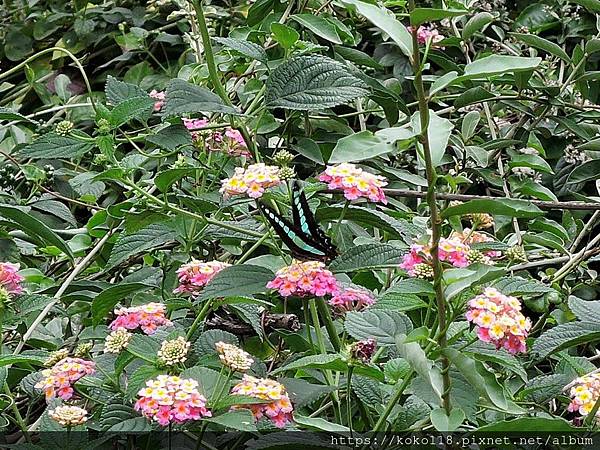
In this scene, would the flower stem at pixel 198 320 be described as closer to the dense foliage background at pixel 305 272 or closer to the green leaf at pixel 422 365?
the dense foliage background at pixel 305 272

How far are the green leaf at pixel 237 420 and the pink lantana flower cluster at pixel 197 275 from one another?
0.19 metres

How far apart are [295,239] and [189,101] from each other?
0.63 feet

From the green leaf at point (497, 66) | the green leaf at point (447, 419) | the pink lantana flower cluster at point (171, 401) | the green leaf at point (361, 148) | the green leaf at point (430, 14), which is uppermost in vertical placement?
the green leaf at point (430, 14)

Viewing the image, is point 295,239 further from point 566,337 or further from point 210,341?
point 566,337

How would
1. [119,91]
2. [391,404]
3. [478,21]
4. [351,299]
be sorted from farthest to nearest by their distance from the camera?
[478,21]
[119,91]
[351,299]
[391,404]

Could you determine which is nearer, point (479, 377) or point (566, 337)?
point (479, 377)

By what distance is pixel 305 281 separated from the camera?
72cm

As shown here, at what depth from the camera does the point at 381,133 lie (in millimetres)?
604

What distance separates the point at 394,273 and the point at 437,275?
39 cm

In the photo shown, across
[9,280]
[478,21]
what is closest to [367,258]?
[9,280]

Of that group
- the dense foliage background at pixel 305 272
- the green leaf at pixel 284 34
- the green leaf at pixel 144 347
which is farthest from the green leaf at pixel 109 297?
the green leaf at pixel 284 34

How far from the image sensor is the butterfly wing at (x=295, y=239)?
0.74 meters

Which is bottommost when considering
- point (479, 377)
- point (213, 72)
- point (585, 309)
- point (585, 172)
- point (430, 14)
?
point (585, 172)

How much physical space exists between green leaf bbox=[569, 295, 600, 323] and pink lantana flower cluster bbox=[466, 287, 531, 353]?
156 millimetres
